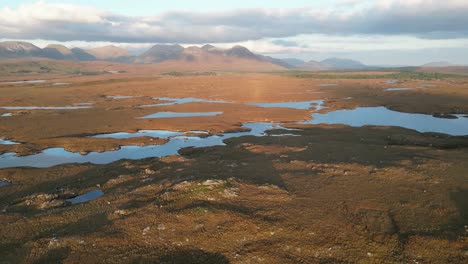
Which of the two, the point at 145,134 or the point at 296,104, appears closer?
the point at 145,134

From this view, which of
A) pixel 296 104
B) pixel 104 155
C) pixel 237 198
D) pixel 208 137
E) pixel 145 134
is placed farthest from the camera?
pixel 296 104

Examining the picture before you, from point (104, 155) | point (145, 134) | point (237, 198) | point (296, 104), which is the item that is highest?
point (237, 198)

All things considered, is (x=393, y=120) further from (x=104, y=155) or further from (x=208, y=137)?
(x=104, y=155)

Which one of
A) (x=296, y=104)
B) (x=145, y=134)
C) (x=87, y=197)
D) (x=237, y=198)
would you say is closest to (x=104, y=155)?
(x=145, y=134)

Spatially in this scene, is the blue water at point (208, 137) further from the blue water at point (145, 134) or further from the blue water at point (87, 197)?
the blue water at point (87, 197)

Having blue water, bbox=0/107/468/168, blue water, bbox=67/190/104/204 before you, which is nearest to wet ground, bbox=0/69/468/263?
blue water, bbox=67/190/104/204

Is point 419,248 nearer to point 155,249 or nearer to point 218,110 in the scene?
point 155,249
